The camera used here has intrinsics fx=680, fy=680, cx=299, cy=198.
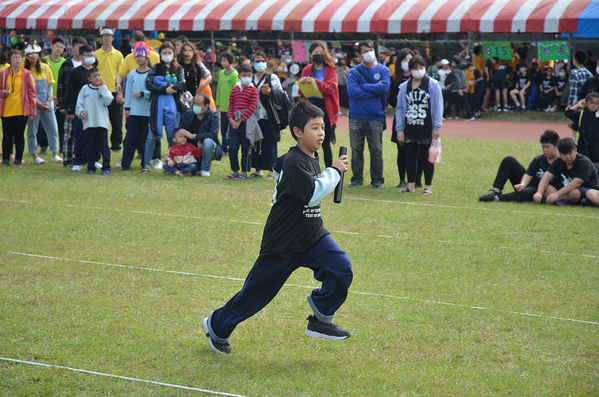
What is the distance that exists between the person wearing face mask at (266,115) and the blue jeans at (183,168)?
Result: 39.2 inches

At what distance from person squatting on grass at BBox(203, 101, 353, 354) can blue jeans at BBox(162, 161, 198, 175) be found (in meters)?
7.52

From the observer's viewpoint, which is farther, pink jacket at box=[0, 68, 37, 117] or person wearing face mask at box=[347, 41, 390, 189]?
pink jacket at box=[0, 68, 37, 117]

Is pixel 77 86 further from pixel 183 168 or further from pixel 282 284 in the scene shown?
pixel 282 284

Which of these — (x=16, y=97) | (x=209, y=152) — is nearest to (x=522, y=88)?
(x=209, y=152)

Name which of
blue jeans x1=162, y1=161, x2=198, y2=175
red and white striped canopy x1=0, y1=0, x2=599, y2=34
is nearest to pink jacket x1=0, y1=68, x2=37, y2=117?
blue jeans x1=162, y1=161, x2=198, y2=175

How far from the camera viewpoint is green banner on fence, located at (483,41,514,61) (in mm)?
23380

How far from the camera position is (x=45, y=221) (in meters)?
8.25

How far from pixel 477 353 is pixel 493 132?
15323mm

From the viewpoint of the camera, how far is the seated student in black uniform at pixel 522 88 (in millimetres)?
22906

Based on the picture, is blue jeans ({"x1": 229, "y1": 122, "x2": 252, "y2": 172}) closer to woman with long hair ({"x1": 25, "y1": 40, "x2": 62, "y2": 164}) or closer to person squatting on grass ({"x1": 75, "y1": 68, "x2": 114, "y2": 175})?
person squatting on grass ({"x1": 75, "y1": 68, "x2": 114, "y2": 175})

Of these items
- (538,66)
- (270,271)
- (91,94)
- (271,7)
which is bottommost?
(270,271)

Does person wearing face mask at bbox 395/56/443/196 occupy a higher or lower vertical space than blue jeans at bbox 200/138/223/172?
higher

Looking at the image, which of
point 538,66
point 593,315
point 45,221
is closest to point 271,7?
point 538,66

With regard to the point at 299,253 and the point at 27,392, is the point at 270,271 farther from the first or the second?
the point at 27,392
